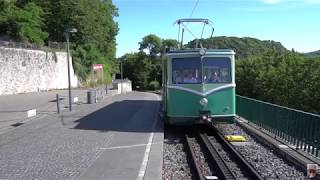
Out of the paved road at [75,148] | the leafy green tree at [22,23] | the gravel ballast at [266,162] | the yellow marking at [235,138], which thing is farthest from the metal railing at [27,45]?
the gravel ballast at [266,162]

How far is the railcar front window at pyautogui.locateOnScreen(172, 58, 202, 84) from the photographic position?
1841 cm

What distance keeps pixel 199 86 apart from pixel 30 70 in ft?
120

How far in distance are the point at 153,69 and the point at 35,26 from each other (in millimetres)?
80340

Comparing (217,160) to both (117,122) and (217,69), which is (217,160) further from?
(117,122)

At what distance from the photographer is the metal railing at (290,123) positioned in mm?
13234

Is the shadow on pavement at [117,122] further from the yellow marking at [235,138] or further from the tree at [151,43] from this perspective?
the tree at [151,43]

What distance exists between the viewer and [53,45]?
67.2m

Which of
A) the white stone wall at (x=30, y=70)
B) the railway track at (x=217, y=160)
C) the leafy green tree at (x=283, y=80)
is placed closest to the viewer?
the railway track at (x=217, y=160)

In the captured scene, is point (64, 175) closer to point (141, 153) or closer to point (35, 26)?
point (141, 153)

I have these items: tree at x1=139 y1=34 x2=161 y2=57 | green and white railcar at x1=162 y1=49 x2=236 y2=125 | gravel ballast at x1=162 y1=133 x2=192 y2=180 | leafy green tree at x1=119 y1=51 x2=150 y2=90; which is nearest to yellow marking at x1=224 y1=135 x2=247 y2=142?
green and white railcar at x1=162 y1=49 x2=236 y2=125

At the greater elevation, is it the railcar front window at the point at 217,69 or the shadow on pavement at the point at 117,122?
the railcar front window at the point at 217,69

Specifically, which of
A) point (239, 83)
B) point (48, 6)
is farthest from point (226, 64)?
point (48, 6)

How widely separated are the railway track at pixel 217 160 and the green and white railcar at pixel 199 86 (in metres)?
0.86

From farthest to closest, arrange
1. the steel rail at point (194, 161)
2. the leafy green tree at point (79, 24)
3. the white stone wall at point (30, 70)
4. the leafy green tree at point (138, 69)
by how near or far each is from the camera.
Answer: the leafy green tree at point (138, 69), the leafy green tree at point (79, 24), the white stone wall at point (30, 70), the steel rail at point (194, 161)
